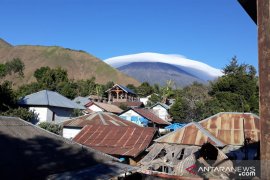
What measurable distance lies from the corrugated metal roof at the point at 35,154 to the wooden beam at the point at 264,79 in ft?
21.6

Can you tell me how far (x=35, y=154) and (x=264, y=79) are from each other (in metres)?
8.05

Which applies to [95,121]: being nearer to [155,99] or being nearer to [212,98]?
[212,98]

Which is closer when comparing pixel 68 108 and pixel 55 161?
pixel 55 161

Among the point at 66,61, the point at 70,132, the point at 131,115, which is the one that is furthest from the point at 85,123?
the point at 66,61

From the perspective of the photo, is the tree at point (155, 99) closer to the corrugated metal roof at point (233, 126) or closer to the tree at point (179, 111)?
the tree at point (179, 111)

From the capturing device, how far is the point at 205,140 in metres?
17.3

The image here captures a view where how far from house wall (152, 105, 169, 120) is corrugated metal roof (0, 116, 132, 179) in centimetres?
3652

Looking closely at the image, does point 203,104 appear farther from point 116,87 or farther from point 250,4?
point 250,4

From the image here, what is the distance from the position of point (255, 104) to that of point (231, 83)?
15.5 feet

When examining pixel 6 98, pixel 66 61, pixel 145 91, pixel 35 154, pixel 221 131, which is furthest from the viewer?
pixel 66 61

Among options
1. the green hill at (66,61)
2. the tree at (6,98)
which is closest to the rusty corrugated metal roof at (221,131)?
the tree at (6,98)

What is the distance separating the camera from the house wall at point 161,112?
1867 inches

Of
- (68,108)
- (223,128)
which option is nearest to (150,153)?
(223,128)

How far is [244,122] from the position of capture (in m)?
19.8
